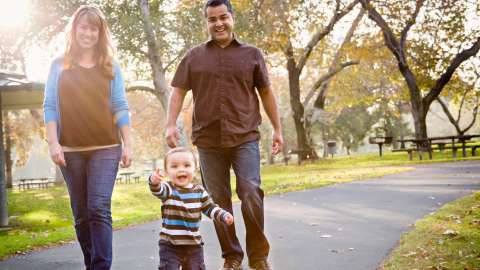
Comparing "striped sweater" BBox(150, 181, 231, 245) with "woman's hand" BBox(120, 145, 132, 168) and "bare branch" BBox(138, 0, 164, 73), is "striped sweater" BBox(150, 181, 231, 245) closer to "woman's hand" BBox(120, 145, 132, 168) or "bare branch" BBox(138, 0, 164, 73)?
"woman's hand" BBox(120, 145, 132, 168)

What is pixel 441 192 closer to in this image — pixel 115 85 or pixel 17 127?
pixel 115 85

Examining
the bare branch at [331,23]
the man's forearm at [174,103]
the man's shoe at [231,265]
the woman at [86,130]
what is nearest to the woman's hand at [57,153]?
the woman at [86,130]

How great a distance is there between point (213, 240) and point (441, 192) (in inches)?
223

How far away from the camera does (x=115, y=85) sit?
14.0 ft

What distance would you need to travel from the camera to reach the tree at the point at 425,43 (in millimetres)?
26359

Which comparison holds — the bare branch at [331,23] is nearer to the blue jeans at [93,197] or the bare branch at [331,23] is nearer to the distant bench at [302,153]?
the distant bench at [302,153]

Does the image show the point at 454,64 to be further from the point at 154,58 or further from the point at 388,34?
the point at 154,58

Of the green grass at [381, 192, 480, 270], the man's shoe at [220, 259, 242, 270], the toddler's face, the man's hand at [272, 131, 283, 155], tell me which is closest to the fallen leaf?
the green grass at [381, 192, 480, 270]

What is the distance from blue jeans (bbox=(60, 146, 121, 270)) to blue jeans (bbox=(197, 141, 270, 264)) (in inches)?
35.7

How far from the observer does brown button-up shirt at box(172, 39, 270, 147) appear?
454 cm

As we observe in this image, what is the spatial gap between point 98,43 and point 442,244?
12.2ft

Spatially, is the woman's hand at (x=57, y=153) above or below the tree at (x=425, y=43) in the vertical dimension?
below

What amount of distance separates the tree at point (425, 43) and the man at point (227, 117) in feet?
73.0

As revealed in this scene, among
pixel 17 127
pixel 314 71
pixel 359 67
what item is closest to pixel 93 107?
pixel 359 67
